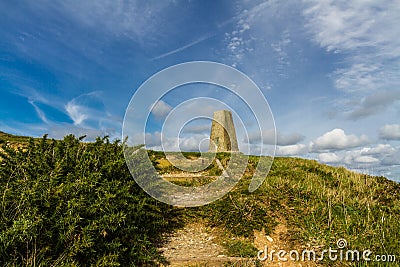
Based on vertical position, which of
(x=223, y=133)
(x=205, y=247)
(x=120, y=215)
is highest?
(x=223, y=133)

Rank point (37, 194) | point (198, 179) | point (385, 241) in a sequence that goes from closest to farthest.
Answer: point (37, 194) → point (385, 241) → point (198, 179)

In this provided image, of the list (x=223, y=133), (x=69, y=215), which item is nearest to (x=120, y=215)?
(x=69, y=215)

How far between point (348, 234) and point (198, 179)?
5650 millimetres

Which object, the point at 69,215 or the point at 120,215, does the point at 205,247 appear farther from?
the point at 69,215

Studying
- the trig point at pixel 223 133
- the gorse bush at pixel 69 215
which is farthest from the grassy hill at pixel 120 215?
the trig point at pixel 223 133

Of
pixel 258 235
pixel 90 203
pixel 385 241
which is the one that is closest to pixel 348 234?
pixel 385 241

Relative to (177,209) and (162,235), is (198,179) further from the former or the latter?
(162,235)

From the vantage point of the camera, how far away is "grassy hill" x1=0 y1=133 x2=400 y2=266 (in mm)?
3721

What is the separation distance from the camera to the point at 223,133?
20016mm

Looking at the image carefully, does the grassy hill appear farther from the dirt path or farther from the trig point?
the trig point

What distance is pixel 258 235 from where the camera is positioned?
577 centimetres

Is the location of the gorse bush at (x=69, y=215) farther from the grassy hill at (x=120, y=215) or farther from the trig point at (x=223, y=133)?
the trig point at (x=223, y=133)
